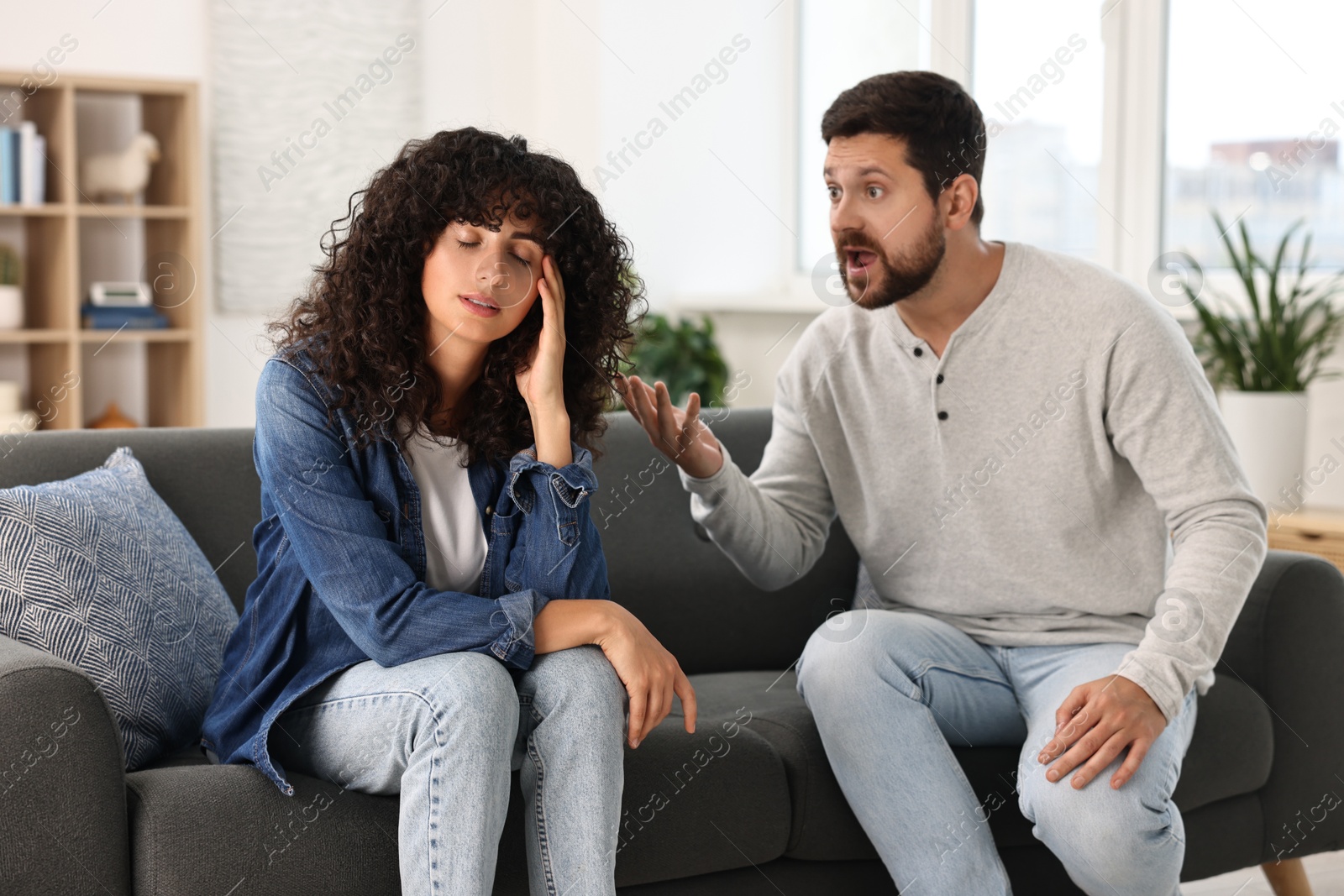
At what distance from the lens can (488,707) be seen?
1.26 metres

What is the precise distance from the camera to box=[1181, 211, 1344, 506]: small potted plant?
264cm

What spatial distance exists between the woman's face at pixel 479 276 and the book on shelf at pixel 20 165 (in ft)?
9.80

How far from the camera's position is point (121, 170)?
405 cm

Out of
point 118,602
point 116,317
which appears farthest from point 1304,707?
point 116,317

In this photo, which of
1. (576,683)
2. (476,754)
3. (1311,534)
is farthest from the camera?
(1311,534)

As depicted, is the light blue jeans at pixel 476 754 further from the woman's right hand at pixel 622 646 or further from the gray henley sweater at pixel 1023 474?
the gray henley sweater at pixel 1023 474

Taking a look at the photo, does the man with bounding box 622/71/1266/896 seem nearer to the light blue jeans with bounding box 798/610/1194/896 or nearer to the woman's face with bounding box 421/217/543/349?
the light blue jeans with bounding box 798/610/1194/896

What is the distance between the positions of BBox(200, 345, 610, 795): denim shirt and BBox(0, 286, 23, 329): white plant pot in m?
2.92

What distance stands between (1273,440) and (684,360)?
200 centimetres

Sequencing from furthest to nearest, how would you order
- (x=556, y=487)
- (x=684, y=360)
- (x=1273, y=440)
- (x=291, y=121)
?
(x=291, y=121), (x=684, y=360), (x=1273, y=440), (x=556, y=487)

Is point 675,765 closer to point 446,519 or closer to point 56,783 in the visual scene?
point 446,519

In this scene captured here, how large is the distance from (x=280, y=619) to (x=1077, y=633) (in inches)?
39.7

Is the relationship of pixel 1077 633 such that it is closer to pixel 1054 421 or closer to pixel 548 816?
pixel 1054 421

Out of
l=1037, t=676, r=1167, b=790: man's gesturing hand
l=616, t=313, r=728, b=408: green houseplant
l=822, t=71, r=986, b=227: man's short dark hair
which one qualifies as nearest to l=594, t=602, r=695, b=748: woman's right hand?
l=1037, t=676, r=1167, b=790: man's gesturing hand
